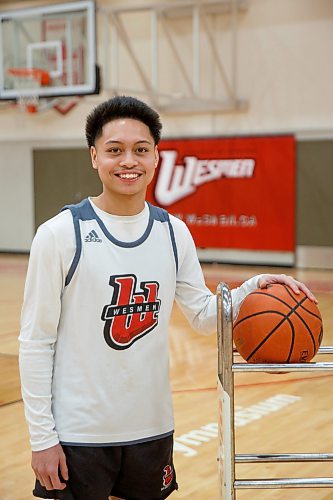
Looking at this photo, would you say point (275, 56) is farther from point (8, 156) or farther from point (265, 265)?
point (8, 156)

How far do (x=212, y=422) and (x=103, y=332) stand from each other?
2581 millimetres

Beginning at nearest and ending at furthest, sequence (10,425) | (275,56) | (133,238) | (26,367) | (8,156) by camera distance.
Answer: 1. (26,367)
2. (133,238)
3. (10,425)
4. (275,56)
5. (8,156)

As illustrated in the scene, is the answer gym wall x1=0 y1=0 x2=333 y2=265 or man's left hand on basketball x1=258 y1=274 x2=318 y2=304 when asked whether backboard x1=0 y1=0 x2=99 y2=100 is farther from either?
man's left hand on basketball x1=258 y1=274 x2=318 y2=304

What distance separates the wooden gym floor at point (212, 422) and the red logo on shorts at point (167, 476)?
123 centimetres

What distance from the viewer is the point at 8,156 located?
15.8 m

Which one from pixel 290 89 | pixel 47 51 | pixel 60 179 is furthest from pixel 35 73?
pixel 290 89

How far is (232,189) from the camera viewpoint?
13.2 metres

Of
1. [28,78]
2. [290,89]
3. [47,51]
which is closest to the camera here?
[28,78]

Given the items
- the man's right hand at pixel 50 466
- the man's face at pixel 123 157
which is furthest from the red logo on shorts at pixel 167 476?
the man's face at pixel 123 157

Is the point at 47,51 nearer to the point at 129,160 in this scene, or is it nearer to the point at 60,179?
the point at 60,179

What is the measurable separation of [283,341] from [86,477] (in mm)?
718

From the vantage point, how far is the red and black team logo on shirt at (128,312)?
2170mm

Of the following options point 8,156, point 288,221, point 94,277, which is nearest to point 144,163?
point 94,277

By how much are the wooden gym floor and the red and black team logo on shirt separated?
159 cm
